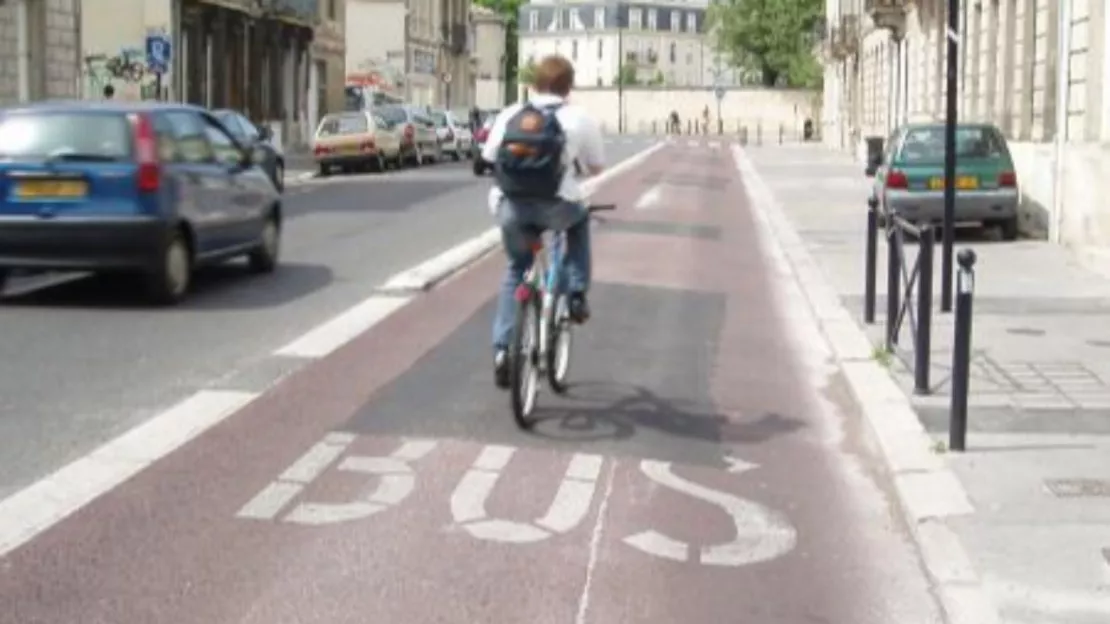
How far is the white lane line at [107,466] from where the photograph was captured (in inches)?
274

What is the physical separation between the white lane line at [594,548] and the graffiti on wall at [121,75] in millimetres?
31483

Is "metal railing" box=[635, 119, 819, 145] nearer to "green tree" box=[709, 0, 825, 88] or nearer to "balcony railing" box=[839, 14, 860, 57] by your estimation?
"green tree" box=[709, 0, 825, 88]

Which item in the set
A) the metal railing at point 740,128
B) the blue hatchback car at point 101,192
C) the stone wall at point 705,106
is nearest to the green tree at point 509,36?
the stone wall at point 705,106

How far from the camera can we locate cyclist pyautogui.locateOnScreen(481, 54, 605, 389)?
8797mm

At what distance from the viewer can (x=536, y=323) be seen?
905cm

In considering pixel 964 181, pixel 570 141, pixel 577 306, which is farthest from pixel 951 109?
pixel 964 181

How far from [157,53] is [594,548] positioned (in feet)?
101

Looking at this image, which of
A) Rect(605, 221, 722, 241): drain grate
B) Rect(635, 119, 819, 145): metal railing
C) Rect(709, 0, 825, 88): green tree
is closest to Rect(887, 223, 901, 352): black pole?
Rect(605, 221, 722, 241): drain grate

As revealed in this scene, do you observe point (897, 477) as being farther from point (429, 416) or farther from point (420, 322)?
point (420, 322)

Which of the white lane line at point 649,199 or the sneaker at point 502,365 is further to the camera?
the white lane line at point 649,199

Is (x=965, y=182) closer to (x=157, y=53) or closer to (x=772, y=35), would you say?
(x=157, y=53)

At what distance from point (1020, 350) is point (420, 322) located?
4.28m

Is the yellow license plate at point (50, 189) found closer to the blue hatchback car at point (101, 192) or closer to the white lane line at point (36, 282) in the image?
the blue hatchback car at point (101, 192)

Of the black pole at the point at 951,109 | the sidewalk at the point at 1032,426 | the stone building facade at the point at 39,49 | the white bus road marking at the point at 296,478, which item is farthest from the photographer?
the stone building facade at the point at 39,49
